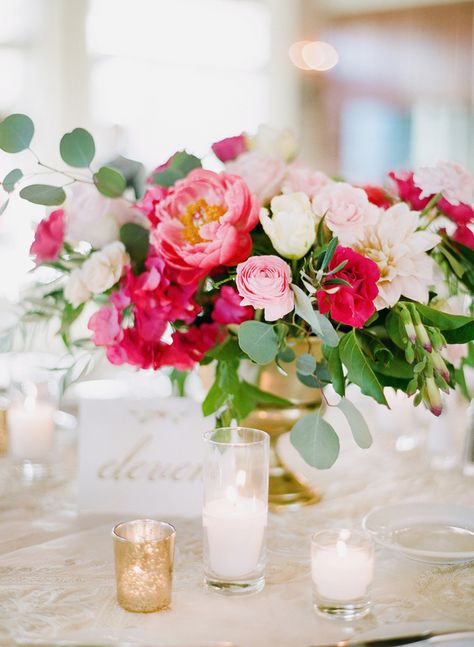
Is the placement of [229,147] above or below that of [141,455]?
above

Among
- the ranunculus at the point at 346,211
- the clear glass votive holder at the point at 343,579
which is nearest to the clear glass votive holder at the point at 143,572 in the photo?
the clear glass votive holder at the point at 343,579

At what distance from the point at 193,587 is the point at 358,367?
0.30m

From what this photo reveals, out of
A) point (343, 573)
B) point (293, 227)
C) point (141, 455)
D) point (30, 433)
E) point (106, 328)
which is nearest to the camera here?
point (343, 573)

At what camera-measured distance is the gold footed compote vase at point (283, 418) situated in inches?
45.2

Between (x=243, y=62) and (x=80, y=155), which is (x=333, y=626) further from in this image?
(x=243, y=62)

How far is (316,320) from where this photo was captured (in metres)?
0.89

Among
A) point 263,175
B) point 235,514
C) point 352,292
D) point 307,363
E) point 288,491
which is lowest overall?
point 288,491

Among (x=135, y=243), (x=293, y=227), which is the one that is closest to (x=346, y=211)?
(x=293, y=227)

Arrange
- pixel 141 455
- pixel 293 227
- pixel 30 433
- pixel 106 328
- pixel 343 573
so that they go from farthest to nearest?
pixel 30 433
pixel 141 455
pixel 106 328
pixel 293 227
pixel 343 573

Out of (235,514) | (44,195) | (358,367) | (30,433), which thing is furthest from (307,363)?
(30,433)

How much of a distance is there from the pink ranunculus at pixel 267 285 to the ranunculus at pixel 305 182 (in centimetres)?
19

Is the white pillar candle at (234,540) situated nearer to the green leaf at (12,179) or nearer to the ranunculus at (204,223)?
the ranunculus at (204,223)

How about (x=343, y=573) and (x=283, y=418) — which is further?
(x=283, y=418)

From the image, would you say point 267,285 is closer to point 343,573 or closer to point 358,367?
point 358,367
